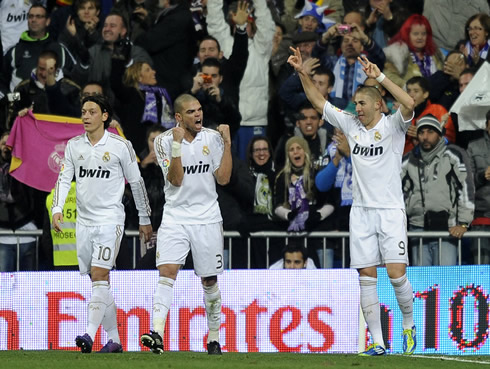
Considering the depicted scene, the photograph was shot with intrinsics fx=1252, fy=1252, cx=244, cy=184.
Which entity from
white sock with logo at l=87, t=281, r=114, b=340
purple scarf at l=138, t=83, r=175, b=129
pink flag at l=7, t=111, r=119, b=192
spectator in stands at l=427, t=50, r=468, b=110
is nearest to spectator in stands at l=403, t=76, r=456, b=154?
spectator in stands at l=427, t=50, r=468, b=110

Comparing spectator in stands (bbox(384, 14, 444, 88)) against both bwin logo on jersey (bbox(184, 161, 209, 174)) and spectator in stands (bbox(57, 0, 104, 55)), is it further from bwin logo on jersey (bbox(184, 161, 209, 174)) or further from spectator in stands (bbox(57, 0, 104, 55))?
bwin logo on jersey (bbox(184, 161, 209, 174))

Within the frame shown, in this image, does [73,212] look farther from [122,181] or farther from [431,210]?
Result: [431,210]

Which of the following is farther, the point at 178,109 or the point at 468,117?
the point at 468,117

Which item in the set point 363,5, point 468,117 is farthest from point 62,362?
point 363,5

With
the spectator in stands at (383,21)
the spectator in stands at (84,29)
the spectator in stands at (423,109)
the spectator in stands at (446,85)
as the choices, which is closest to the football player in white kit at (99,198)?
the spectator in stands at (423,109)

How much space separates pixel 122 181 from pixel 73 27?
5.85 m

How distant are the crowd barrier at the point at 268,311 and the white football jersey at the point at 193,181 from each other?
9.17 feet

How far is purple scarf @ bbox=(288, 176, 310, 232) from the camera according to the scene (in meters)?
14.8

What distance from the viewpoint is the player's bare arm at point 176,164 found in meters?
11.4

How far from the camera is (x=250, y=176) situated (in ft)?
49.1

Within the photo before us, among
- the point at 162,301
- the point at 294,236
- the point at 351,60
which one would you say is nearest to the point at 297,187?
the point at 294,236

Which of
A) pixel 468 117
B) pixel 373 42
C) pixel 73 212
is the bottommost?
pixel 73 212

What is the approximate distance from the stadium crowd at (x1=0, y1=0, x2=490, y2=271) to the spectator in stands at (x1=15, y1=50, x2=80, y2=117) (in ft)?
0.06

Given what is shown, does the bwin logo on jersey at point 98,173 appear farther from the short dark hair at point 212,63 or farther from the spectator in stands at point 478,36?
the spectator in stands at point 478,36
